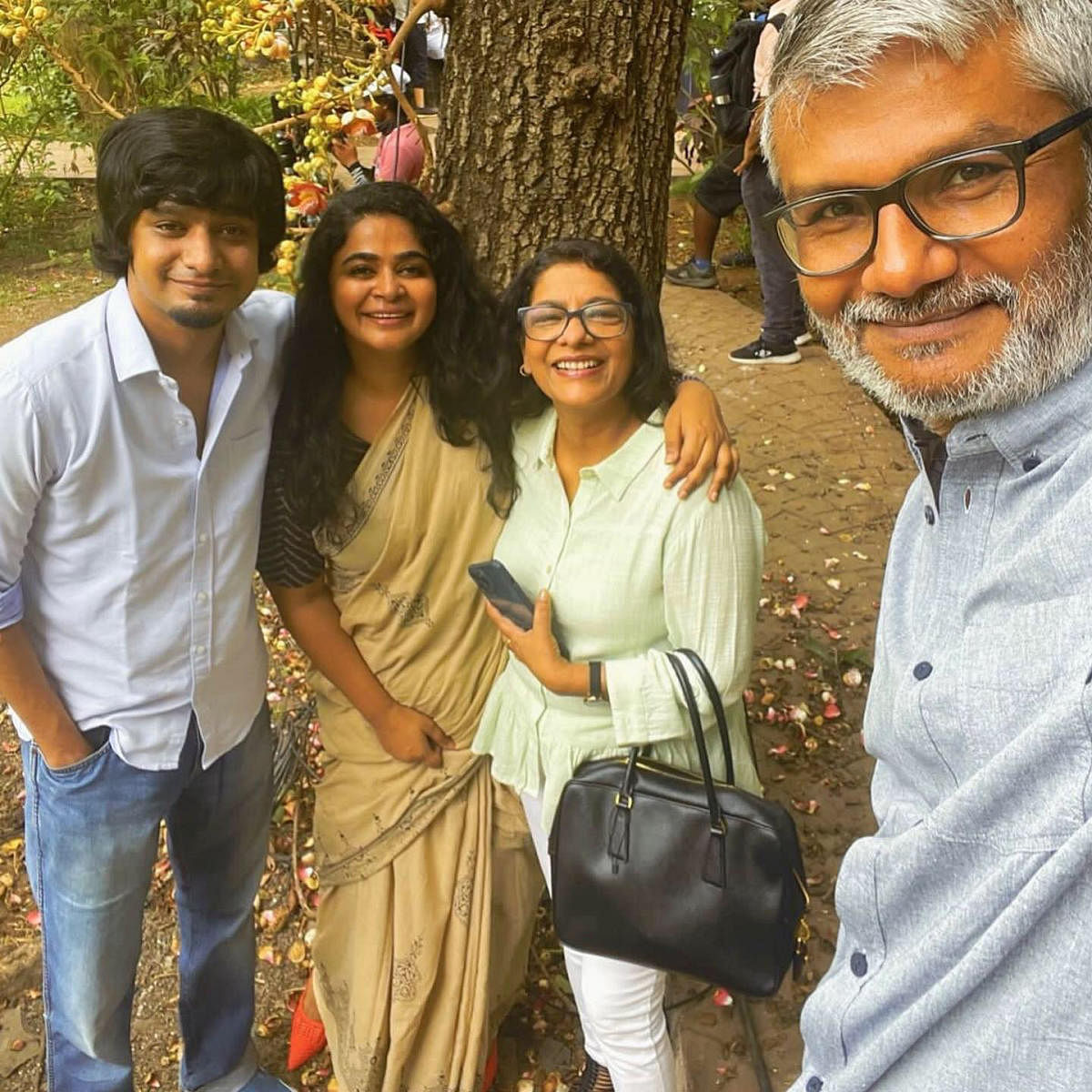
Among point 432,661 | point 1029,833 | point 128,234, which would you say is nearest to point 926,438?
point 1029,833

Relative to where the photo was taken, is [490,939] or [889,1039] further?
[490,939]

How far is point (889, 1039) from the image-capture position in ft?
2.99

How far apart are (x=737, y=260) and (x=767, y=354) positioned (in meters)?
2.30

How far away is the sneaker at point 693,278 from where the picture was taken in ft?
22.5

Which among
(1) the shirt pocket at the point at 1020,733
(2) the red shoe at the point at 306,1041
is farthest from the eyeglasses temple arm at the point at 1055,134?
(2) the red shoe at the point at 306,1041

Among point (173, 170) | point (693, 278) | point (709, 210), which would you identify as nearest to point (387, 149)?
point (173, 170)

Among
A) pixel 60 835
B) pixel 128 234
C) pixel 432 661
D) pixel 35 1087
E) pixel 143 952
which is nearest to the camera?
pixel 128 234

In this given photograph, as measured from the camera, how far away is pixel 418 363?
193 centimetres

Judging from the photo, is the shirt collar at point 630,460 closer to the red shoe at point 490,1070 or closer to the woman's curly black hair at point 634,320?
the woman's curly black hair at point 634,320

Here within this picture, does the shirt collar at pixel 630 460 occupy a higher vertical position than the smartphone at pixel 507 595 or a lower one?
higher

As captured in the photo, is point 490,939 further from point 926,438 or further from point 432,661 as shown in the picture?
point 926,438

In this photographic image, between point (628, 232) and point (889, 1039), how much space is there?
1929 mm

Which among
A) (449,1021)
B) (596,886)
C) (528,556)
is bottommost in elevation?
(449,1021)

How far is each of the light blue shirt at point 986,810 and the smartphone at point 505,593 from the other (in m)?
0.80
